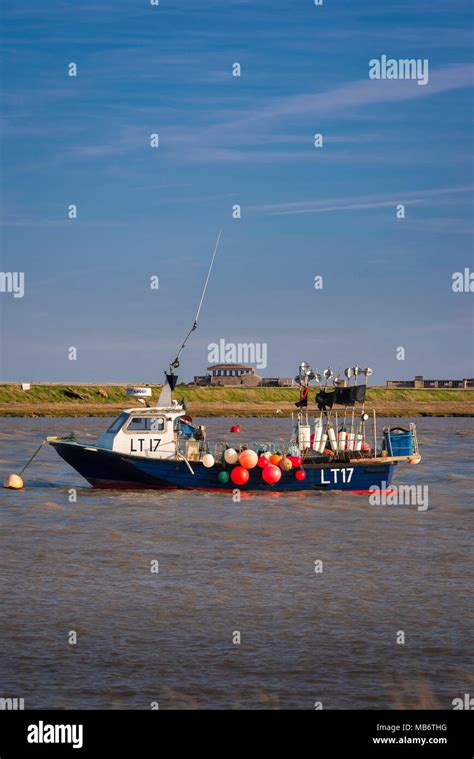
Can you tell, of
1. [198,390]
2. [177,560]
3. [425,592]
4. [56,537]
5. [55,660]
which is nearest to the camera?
[55,660]

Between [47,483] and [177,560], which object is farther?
[47,483]

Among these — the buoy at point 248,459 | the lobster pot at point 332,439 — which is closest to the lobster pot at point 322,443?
the lobster pot at point 332,439

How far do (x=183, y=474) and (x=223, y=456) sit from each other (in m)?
1.52

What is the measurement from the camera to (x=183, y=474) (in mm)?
35500

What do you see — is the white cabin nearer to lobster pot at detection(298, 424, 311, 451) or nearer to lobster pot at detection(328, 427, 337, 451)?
lobster pot at detection(298, 424, 311, 451)

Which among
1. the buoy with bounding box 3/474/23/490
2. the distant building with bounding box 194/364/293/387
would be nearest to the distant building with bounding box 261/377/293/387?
the distant building with bounding box 194/364/293/387

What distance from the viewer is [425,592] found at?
2097cm

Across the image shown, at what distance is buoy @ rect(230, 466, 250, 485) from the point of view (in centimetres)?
3506

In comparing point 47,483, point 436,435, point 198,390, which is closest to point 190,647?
point 47,483

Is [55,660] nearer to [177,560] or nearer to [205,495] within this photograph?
[177,560]

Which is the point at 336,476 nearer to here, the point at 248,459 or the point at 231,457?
the point at 248,459
